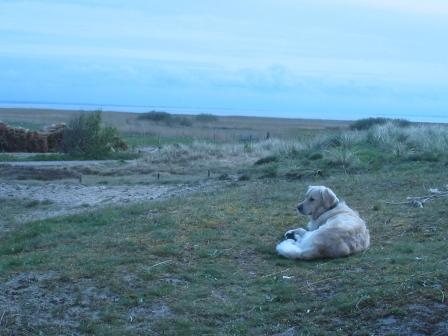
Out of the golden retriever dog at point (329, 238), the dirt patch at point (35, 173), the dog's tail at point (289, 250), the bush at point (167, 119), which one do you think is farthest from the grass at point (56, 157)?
the bush at point (167, 119)

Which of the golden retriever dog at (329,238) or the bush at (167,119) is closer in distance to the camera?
the golden retriever dog at (329,238)

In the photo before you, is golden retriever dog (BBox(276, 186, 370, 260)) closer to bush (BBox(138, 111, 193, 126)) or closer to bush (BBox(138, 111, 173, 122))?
bush (BBox(138, 111, 193, 126))

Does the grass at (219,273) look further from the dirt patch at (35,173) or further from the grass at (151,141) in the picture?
the grass at (151,141)

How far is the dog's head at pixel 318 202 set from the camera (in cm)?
1117

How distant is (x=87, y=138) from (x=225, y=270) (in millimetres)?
28147

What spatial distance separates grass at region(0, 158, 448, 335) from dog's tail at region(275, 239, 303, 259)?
126mm

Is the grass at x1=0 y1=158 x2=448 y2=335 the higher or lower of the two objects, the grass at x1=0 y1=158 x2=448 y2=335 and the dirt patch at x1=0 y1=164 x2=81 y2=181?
the higher

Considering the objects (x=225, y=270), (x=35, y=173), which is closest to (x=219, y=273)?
(x=225, y=270)

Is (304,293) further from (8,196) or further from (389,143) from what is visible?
(389,143)

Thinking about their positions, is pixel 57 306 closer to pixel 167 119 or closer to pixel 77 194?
pixel 77 194

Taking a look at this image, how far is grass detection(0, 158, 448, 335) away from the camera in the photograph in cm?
757

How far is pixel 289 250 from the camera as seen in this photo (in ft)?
33.0

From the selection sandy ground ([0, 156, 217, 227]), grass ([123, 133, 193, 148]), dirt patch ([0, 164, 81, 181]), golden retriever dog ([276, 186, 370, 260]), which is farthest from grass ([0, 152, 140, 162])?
golden retriever dog ([276, 186, 370, 260])

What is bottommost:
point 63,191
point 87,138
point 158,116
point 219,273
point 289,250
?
point 63,191
